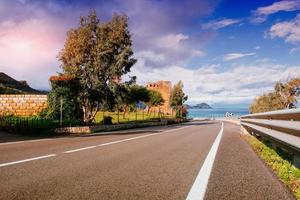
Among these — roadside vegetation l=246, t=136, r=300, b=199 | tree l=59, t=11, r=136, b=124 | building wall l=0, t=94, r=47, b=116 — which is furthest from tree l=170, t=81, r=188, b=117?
roadside vegetation l=246, t=136, r=300, b=199

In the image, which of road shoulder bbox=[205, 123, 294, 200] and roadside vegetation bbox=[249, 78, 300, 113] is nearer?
road shoulder bbox=[205, 123, 294, 200]

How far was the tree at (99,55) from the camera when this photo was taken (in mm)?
35000

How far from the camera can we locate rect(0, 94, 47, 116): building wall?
32094mm

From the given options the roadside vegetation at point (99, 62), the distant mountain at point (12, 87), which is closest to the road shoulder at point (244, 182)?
the roadside vegetation at point (99, 62)

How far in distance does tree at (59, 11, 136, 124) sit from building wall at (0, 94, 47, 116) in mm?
4108

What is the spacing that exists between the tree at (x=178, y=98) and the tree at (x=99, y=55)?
5930cm

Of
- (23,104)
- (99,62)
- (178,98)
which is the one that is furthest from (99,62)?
(178,98)

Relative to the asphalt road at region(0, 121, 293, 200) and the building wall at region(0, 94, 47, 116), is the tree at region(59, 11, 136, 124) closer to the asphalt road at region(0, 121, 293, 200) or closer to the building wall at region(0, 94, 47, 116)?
the building wall at region(0, 94, 47, 116)

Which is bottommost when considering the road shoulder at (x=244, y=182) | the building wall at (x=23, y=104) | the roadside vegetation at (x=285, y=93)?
the road shoulder at (x=244, y=182)

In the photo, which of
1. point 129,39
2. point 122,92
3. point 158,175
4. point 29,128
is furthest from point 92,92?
point 158,175

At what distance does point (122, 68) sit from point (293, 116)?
3072cm

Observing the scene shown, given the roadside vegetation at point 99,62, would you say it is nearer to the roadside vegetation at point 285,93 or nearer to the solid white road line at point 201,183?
the solid white road line at point 201,183

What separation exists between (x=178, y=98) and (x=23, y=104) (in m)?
65.6

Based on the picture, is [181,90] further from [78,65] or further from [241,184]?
[241,184]
